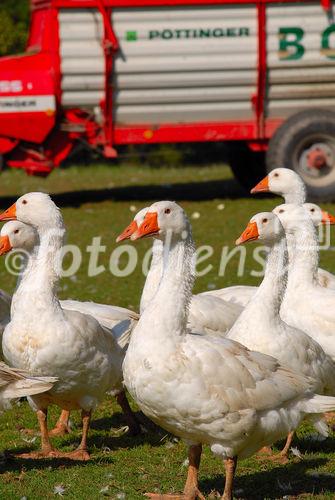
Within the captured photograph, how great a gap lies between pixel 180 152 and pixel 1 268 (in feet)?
53.9

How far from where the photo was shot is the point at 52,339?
265 inches

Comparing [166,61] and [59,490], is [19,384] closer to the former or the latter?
[59,490]

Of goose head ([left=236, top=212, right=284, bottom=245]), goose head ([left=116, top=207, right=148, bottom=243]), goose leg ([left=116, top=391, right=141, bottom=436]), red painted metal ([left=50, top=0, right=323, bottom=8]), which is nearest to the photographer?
goose head ([left=236, top=212, right=284, bottom=245])

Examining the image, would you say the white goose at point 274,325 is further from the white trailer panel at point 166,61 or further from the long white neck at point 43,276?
the white trailer panel at point 166,61

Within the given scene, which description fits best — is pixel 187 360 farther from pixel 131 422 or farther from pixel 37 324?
pixel 131 422

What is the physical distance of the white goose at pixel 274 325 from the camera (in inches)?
264

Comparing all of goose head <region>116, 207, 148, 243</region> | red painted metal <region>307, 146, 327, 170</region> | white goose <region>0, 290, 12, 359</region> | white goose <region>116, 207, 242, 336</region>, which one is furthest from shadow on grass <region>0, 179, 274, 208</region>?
goose head <region>116, 207, 148, 243</region>

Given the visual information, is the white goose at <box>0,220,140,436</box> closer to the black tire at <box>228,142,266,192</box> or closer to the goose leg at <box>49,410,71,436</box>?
the goose leg at <box>49,410,71,436</box>

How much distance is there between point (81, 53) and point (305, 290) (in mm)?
10508

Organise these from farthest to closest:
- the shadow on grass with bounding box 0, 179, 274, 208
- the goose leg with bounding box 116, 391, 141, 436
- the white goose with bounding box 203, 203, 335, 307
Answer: the shadow on grass with bounding box 0, 179, 274, 208 < the white goose with bounding box 203, 203, 335, 307 < the goose leg with bounding box 116, 391, 141, 436

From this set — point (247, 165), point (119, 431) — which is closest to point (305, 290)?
point (119, 431)

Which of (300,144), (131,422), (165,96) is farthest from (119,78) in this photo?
(131,422)

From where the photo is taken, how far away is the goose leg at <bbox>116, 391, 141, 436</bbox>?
25.1 ft

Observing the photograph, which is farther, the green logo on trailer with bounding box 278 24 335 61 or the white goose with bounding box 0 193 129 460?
the green logo on trailer with bounding box 278 24 335 61
